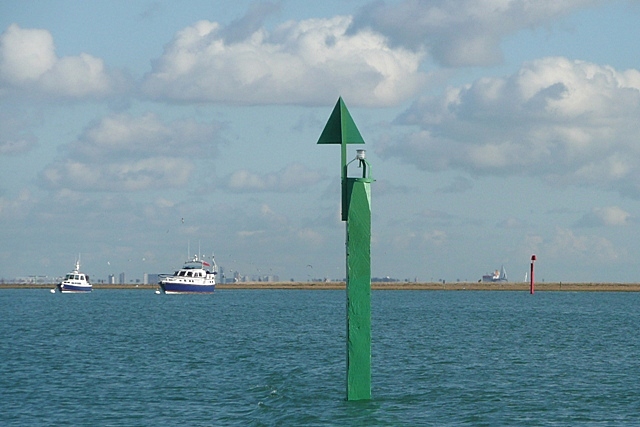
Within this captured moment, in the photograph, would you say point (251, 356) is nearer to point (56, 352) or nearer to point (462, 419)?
point (56, 352)

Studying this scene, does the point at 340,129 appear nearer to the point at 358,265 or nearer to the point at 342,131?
the point at 342,131

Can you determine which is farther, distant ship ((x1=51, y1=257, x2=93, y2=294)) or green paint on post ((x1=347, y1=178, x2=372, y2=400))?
distant ship ((x1=51, y1=257, x2=93, y2=294))

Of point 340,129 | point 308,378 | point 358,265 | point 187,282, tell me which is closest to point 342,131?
point 340,129

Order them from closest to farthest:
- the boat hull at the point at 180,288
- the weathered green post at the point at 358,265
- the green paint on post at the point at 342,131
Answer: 1. the weathered green post at the point at 358,265
2. the green paint on post at the point at 342,131
3. the boat hull at the point at 180,288

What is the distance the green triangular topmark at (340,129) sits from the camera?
1208 inches

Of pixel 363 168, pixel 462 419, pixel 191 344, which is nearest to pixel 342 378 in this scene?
pixel 462 419

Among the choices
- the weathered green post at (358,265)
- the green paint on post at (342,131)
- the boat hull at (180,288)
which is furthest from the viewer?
the boat hull at (180,288)

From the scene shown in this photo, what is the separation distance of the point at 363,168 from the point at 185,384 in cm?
1444

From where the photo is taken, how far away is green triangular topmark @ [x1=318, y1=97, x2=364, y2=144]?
3069cm

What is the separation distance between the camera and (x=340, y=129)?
3069 cm

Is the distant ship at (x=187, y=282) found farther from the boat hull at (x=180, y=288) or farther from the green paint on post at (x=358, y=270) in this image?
the green paint on post at (x=358, y=270)

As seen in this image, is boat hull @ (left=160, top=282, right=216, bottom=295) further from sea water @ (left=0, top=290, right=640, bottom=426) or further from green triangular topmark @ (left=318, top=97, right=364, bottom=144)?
green triangular topmark @ (left=318, top=97, right=364, bottom=144)

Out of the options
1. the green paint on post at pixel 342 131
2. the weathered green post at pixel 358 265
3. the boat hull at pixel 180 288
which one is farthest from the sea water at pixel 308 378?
the boat hull at pixel 180 288

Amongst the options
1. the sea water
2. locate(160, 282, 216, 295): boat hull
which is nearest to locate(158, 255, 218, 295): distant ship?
locate(160, 282, 216, 295): boat hull
